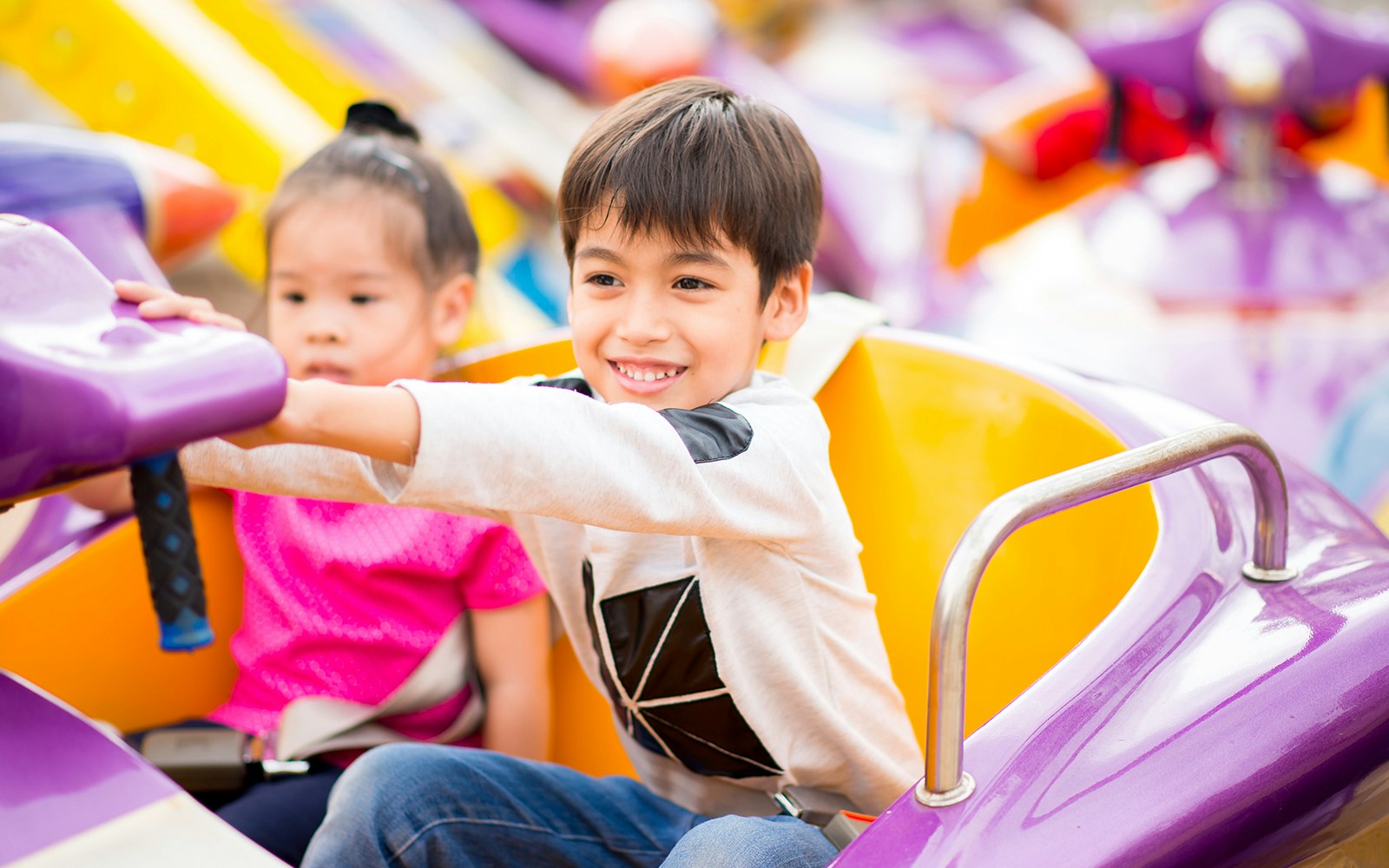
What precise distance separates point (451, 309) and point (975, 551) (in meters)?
0.67

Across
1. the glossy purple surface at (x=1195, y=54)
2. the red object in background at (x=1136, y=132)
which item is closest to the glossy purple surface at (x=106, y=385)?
the glossy purple surface at (x=1195, y=54)

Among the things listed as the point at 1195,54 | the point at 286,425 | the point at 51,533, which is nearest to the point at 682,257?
Answer: the point at 286,425

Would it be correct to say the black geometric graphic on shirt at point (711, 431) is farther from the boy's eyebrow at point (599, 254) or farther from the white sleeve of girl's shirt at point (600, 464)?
the boy's eyebrow at point (599, 254)

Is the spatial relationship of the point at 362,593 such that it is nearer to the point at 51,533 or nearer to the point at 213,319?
the point at 51,533

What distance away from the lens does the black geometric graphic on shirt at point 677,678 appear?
897mm

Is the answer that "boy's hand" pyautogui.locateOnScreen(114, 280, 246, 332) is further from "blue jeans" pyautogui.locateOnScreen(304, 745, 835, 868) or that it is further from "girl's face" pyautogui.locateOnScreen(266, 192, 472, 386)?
"girl's face" pyautogui.locateOnScreen(266, 192, 472, 386)

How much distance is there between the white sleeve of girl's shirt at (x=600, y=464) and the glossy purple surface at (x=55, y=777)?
18 cm

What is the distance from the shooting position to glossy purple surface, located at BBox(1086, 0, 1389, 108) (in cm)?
208

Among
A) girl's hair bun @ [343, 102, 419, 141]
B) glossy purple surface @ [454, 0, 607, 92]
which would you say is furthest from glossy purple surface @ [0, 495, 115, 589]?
glossy purple surface @ [454, 0, 607, 92]

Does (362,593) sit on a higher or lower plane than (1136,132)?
lower

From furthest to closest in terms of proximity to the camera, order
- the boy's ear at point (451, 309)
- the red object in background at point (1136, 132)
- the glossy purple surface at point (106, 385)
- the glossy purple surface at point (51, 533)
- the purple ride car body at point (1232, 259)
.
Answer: the red object in background at point (1136, 132) < the purple ride car body at point (1232, 259) < the boy's ear at point (451, 309) < the glossy purple surface at point (51, 533) < the glossy purple surface at point (106, 385)

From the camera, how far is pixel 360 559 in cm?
109

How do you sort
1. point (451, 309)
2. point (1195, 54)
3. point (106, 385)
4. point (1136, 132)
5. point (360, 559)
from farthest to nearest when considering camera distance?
point (1136, 132), point (1195, 54), point (451, 309), point (360, 559), point (106, 385)

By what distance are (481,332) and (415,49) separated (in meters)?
1.19
